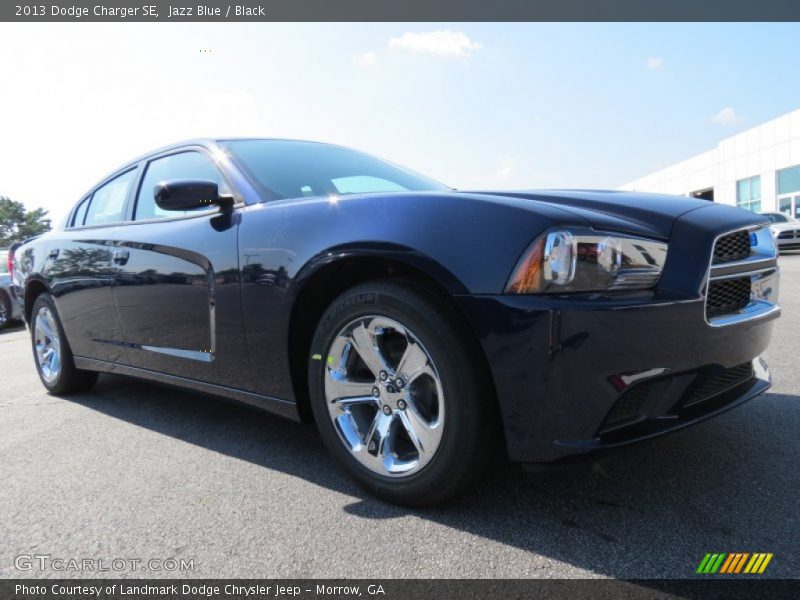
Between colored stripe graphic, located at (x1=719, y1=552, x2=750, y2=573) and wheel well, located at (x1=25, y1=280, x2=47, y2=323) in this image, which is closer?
colored stripe graphic, located at (x1=719, y1=552, x2=750, y2=573)

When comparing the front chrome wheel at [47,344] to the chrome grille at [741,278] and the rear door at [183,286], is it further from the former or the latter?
the chrome grille at [741,278]

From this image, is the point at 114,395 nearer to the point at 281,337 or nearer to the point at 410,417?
the point at 281,337

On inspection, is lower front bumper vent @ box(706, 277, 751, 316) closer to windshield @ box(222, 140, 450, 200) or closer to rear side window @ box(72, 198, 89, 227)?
windshield @ box(222, 140, 450, 200)

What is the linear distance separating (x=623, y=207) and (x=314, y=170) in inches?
62.8

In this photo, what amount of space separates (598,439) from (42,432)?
121 inches

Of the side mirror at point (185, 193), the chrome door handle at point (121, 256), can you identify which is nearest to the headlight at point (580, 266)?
the side mirror at point (185, 193)

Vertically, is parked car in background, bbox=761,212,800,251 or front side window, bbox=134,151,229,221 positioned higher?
front side window, bbox=134,151,229,221

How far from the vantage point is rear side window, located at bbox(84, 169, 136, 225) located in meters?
3.66

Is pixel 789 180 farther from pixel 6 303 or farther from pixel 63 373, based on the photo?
pixel 63 373

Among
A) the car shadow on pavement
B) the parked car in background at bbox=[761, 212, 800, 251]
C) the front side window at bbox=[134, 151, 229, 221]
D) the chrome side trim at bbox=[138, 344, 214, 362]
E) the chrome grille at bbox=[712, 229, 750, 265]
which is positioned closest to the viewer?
the car shadow on pavement

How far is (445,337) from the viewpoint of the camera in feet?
6.11

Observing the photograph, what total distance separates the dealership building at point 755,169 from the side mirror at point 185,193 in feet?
81.4

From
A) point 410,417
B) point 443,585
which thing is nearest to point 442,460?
point 410,417

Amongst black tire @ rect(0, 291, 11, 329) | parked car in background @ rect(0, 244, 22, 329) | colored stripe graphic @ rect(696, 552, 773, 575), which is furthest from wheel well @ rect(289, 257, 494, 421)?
black tire @ rect(0, 291, 11, 329)
